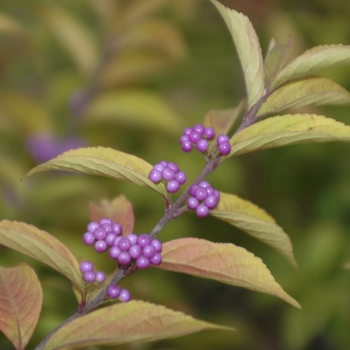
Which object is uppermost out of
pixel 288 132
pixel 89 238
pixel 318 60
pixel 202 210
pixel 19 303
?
pixel 318 60

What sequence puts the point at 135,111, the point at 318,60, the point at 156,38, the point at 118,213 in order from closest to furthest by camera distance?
1. the point at 318,60
2. the point at 118,213
3. the point at 135,111
4. the point at 156,38

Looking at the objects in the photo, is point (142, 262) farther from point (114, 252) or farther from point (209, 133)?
point (209, 133)

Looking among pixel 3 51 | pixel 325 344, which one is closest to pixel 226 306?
pixel 325 344

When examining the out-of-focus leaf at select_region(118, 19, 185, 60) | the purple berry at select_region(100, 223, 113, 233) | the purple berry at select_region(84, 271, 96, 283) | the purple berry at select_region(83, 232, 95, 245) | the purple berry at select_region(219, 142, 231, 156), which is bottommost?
the purple berry at select_region(84, 271, 96, 283)

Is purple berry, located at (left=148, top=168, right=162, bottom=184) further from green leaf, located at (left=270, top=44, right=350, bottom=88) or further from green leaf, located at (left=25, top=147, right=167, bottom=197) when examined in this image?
green leaf, located at (left=270, top=44, right=350, bottom=88)

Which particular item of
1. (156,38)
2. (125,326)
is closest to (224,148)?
(125,326)

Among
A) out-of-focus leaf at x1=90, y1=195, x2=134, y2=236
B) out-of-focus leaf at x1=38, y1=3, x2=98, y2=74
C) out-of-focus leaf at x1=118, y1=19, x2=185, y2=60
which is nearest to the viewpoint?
out-of-focus leaf at x1=90, y1=195, x2=134, y2=236

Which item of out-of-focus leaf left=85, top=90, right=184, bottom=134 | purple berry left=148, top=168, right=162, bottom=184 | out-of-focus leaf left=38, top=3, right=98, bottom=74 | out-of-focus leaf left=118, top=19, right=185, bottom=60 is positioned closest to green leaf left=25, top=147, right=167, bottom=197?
purple berry left=148, top=168, right=162, bottom=184
